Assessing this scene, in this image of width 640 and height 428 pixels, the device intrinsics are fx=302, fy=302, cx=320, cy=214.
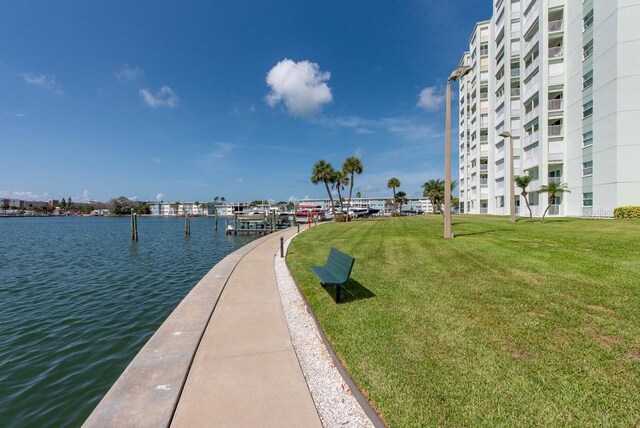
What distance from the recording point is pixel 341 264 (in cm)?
714

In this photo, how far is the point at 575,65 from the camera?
2894cm

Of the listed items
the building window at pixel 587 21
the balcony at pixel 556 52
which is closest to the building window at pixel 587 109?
the balcony at pixel 556 52

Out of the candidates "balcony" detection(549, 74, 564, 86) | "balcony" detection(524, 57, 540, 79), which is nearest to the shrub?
"balcony" detection(549, 74, 564, 86)

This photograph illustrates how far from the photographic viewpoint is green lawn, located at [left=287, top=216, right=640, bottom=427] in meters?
2.93

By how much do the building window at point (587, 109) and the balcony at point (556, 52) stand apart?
21.6ft

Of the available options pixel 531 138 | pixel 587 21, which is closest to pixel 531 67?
pixel 587 21

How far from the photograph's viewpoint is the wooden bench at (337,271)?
633 centimetres

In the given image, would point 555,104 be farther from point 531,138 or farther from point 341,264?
point 341,264

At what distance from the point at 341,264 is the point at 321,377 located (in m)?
3.48

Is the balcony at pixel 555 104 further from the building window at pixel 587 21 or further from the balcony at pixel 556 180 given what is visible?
the balcony at pixel 556 180

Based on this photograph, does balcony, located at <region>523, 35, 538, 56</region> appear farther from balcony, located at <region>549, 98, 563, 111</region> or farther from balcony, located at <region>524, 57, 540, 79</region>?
balcony, located at <region>549, 98, 563, 111</region>

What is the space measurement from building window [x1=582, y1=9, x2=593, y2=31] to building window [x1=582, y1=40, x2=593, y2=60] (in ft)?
4.92

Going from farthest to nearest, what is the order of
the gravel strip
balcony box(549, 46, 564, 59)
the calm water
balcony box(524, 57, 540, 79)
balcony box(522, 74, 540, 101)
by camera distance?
balcony box(524, 57, 540, 79)
balcony box(522, 74, 540, 101)
balcony box(549, 46, 564, 59)
the calm water
the gravel strip

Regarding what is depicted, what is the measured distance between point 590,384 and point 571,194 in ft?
113
